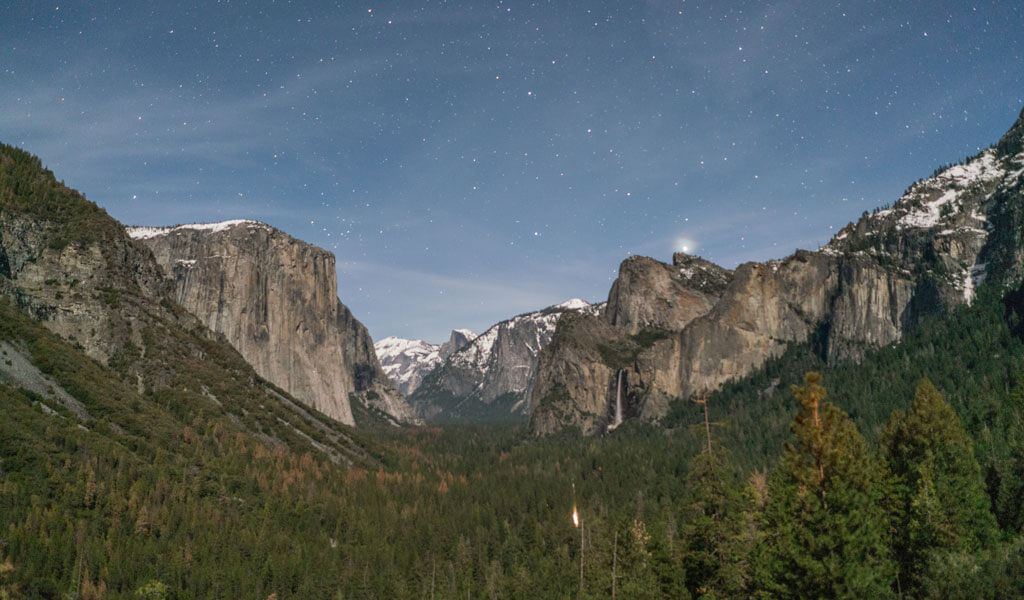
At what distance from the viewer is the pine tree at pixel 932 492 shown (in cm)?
4672

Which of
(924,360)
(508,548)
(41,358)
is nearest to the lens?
(508,548)

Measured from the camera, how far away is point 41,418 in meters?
99.7

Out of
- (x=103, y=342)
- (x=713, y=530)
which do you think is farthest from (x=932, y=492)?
(x=103, y=342)

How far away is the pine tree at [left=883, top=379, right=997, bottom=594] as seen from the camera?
4672cm

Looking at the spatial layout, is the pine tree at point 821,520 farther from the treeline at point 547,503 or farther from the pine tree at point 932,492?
the pine tree at point 932,492

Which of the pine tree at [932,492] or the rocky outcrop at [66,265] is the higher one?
the rocky outcrop at [66,265]

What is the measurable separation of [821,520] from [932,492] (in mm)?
19559

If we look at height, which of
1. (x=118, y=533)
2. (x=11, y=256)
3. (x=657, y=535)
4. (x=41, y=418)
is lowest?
(x=118, y=533)

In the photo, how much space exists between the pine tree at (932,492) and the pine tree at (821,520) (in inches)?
543

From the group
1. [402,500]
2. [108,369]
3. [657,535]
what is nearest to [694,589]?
[657,535]

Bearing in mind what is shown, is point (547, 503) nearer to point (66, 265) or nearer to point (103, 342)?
point (103, 342)

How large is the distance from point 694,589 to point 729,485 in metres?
7.87

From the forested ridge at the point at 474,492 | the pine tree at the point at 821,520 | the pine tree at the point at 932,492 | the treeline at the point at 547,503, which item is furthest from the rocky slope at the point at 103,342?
the pine tree at the point at 932,492

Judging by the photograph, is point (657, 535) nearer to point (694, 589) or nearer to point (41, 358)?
point (694, 589)
